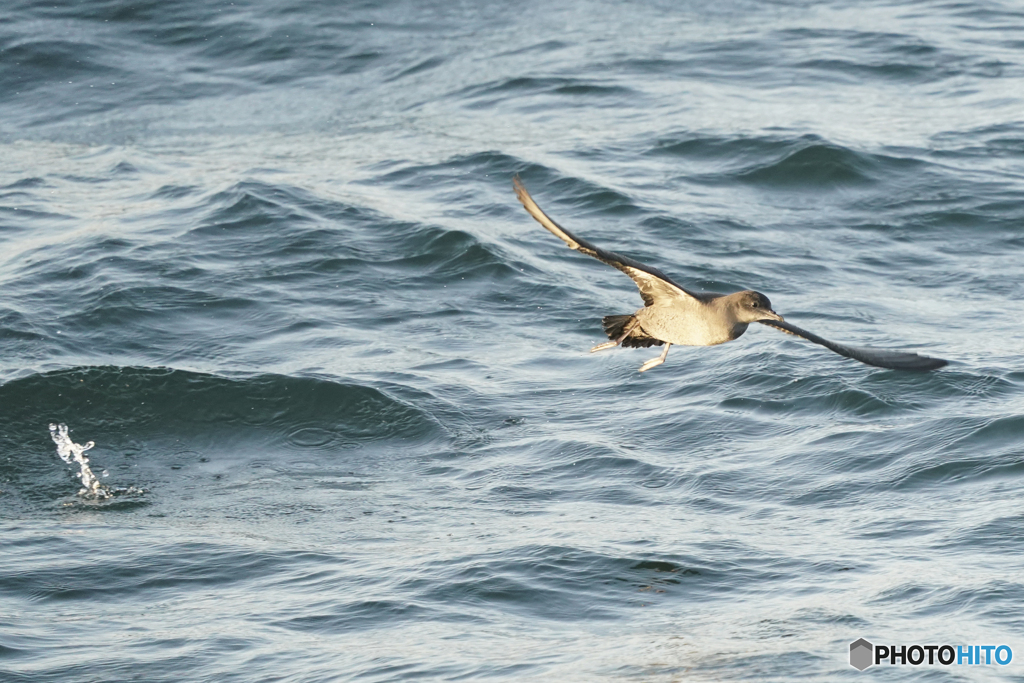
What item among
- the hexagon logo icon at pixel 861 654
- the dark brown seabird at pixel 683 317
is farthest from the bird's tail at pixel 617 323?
the hexagon logo icon at pixel 861 654

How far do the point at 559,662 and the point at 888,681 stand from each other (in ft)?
5.42

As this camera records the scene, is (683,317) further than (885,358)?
Yes

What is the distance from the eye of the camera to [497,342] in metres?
12.6

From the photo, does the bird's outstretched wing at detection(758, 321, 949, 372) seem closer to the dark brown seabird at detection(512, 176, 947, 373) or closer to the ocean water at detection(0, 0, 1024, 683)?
the dark brown seabird at detection(512, 176, 947, 373)

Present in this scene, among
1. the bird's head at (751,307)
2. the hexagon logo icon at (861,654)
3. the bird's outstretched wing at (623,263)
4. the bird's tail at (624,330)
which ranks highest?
the bird's outstretched wing at (623,263)

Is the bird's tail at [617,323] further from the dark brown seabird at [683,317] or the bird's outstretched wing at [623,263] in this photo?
the bird's outstretched wing at [623,263]

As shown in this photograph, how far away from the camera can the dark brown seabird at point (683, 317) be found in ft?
20.1

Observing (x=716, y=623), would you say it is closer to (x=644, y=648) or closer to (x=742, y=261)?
(x=644, y=648)

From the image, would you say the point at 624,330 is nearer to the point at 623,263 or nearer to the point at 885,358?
the point at 623,263

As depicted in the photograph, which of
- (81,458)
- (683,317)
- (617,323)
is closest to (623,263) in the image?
(683,317)

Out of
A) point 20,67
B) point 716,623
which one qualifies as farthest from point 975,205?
point 20,67

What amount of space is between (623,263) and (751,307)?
0.64 metres

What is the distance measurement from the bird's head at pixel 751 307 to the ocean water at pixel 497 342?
1.92m

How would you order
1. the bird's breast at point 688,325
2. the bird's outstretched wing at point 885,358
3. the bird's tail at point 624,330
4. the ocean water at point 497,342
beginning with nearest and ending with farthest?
the bird's outstretched wing at point 885,358
the bird's breast at point 688,325
the bird's tail at point 624,330
the ocean water at point 497,342
